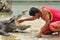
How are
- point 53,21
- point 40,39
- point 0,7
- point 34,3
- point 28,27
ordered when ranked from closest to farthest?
point 40,39 → point 53,21 → point 28,27 → point 0,7 → point 34,3

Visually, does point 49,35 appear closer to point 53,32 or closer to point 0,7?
point 53,32

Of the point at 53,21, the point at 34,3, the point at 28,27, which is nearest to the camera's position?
the point at 53,21

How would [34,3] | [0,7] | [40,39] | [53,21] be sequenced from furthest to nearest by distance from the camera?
[34,3]
[0,7]
[53,21]
[40,39]

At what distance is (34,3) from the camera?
7.70m

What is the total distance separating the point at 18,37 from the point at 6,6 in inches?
123

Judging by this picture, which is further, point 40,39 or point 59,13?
point 59,13

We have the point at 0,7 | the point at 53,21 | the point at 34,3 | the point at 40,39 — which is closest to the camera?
the point at 40,39

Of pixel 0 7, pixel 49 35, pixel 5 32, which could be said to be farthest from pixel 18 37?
pixel 0 7

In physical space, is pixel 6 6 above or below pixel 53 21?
below

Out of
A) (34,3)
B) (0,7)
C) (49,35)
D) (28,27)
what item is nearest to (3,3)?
(0,7)

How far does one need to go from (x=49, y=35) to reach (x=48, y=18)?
0.40m

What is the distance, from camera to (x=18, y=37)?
3258mm

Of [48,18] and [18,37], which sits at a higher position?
[48,18]

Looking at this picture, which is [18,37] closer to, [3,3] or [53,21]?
[53,21]
